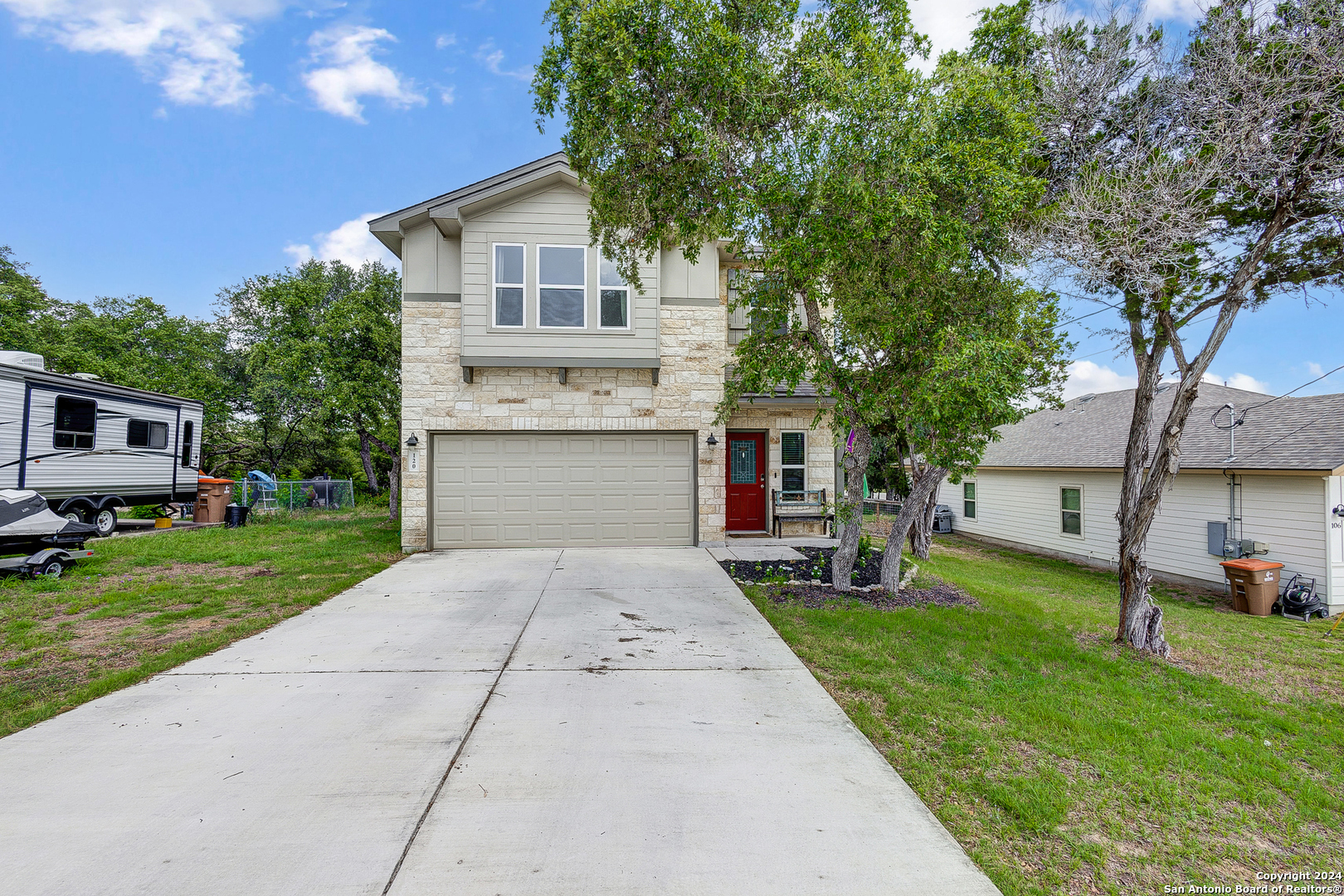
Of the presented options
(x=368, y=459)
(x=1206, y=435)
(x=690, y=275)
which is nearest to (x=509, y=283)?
(x=690, y=275)

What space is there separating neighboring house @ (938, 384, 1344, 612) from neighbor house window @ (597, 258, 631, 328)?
11.4 metres

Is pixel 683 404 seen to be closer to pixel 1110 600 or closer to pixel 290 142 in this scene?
pixel 1110 600

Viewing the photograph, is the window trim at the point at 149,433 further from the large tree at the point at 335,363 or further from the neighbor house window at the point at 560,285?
the neighbor house window at the point at 560,285

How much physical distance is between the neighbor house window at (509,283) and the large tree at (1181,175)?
7.40m

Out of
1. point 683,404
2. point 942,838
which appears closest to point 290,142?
point 683,404

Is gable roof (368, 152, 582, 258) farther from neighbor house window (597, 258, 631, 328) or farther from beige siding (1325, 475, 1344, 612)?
beige siding (1325, 475, 1344, 612)

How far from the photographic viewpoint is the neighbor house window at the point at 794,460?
11188 millimetres

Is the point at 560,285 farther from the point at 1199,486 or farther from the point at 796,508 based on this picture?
the point at 1199,486

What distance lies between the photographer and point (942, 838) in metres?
2.47

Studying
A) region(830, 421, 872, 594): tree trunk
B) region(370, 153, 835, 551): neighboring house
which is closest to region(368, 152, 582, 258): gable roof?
region(370, 153, 835, 551): neighboring house

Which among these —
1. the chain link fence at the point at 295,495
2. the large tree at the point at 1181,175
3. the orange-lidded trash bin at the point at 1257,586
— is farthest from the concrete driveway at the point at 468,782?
the chain link fence at the point at 295,495

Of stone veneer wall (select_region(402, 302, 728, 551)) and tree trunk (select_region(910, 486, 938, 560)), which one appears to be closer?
stone veneer wall (select_region(402, 302, 728, 551))

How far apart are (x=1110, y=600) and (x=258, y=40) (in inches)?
712

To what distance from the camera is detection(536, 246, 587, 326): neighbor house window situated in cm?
984
